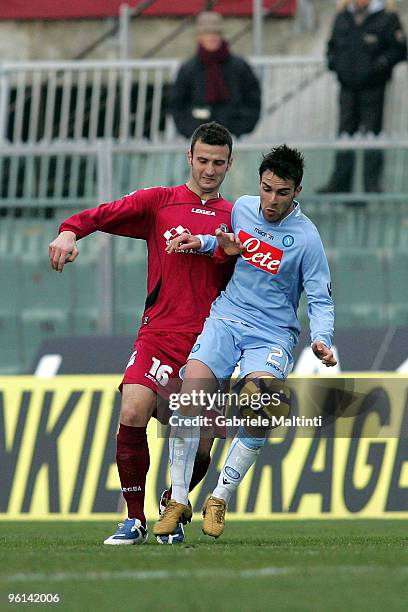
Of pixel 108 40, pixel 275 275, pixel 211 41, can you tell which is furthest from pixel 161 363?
pixel 108 40

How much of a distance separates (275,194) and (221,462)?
173 inches

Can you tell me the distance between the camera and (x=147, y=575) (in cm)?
672

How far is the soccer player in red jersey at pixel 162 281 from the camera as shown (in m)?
8.88

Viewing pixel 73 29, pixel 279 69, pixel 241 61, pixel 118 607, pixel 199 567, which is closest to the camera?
pixel 118 607

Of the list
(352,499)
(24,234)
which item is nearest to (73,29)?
(24,234)

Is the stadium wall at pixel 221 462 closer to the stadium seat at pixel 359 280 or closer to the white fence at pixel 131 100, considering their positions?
the stadium seat at pixel 359 280

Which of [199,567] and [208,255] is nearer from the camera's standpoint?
[199,567]

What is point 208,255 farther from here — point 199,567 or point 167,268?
point 199,567

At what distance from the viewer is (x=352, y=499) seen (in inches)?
492

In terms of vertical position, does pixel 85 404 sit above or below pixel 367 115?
below

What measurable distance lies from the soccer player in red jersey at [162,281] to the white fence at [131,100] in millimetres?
7391

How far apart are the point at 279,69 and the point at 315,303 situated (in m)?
8.60

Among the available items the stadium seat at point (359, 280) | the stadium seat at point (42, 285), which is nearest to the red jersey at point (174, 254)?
the stadium seat at point (359, 280)

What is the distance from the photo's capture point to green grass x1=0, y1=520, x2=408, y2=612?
5812 mm
